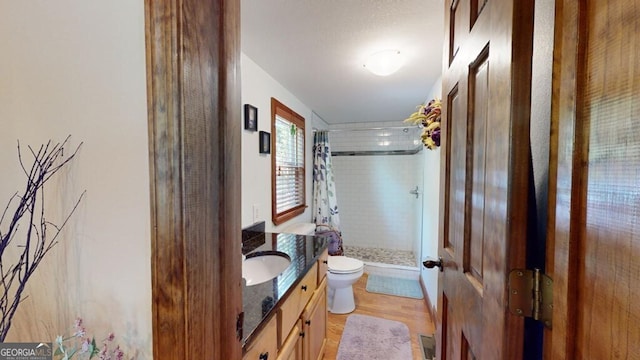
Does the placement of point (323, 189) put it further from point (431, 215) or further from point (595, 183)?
point (595, 183)

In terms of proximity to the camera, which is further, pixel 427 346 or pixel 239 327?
pixel 427 346

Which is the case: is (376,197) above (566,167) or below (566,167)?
below

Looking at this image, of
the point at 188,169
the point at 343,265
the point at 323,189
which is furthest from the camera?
the point at 323,189

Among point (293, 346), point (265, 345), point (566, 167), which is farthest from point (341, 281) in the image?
point (566, 167)

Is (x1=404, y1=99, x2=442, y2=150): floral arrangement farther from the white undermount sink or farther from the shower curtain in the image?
the shower curtain

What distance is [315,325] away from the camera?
1.58m

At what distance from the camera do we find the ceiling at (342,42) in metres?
1.29

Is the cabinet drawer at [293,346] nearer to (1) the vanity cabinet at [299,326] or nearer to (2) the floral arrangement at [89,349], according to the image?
(1) the vanity cabinet at [299,326]

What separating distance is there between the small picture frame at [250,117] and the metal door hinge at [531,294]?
5.71 ft

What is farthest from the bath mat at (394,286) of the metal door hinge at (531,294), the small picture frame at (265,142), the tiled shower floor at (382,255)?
the metal door hinge at (531,294)

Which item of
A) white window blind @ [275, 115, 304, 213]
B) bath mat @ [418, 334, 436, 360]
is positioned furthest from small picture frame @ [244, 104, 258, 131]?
bath mat @ [418, 334, 436, 360]

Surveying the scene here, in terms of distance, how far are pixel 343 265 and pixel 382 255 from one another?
5.23ft

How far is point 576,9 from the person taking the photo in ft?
1.22

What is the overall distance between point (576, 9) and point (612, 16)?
7 centimetres
